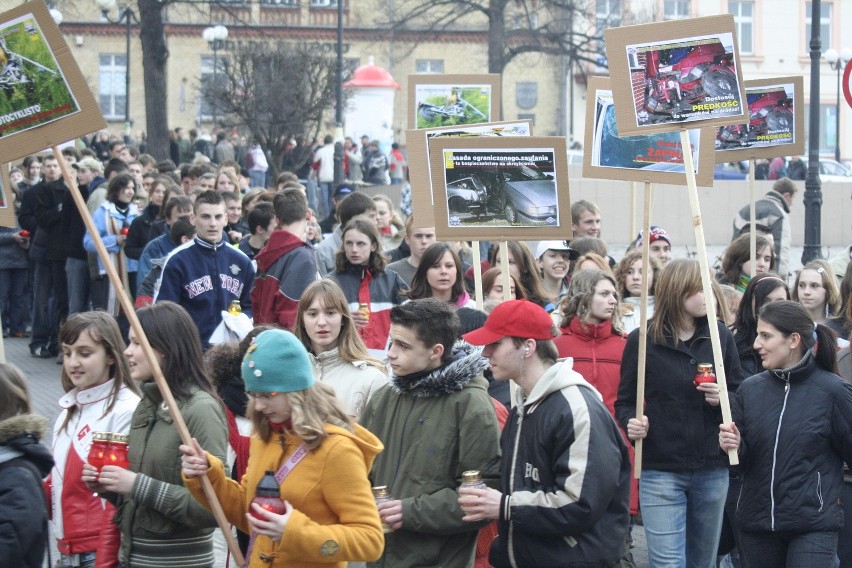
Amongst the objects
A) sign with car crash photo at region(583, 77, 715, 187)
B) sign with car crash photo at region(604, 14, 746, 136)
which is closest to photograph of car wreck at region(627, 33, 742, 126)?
sign with car crash photo at region(604, 14, 746, 136)

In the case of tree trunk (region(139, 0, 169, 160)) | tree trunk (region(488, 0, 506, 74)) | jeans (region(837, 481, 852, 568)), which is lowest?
jeans (region(837, 481, 852, 568))

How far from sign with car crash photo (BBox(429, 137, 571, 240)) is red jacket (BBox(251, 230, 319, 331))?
1678 mm

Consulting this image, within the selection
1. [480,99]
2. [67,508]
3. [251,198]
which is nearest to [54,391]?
[251,198]

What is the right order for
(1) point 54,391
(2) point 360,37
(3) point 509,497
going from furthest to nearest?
1. (2) point 360,37
2. (1) point 54,391
3. (3) point 509,497

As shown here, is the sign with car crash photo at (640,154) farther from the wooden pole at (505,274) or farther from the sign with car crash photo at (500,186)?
the wooden pole at (505,274)

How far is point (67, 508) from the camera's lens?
547cm

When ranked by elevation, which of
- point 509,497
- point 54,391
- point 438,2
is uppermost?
point 438,2

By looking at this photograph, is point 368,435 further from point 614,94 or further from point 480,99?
point 480,99

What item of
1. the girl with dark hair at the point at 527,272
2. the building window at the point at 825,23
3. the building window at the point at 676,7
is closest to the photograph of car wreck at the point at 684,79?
the girl with dark hair at the point at 527,272

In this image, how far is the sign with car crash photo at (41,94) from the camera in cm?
556

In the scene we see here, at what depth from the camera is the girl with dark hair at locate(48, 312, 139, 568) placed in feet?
17.9

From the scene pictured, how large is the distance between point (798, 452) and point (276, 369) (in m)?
2.67

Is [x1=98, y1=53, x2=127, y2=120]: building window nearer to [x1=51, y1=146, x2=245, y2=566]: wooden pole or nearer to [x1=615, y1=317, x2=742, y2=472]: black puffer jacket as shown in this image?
[x1=615, y1=317, x2=742, y2=472]: black puffer jacket

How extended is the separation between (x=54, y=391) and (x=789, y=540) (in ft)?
26.3
